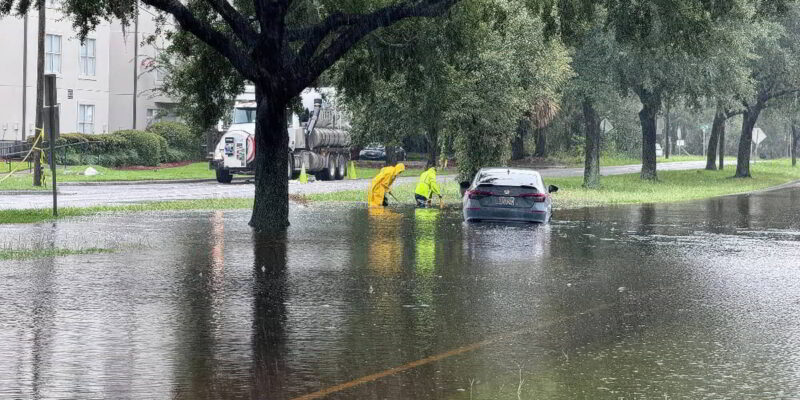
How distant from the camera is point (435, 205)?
3384 centimetres

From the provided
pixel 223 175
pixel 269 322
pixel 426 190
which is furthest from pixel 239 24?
pixel 223 175

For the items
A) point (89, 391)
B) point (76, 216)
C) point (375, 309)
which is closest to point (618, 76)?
point (76, 216)

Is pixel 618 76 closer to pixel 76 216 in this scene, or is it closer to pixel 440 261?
pixel 76 216

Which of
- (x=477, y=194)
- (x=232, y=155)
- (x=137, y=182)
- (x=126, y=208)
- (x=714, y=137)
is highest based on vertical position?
(x=714, y=137)

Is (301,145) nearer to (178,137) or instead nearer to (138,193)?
(138,193)

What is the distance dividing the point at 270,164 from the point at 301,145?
27606 mm

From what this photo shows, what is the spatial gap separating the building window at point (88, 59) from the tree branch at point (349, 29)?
4081cm

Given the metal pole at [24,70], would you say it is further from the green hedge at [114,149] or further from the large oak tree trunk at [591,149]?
the large oak tree trunk at [591,149]

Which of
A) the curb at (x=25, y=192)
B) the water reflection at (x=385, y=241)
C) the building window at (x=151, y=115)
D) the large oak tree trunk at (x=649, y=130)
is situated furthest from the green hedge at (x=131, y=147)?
the water reflection at (x=385, y=241)

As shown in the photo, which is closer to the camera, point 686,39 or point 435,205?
point 686,39

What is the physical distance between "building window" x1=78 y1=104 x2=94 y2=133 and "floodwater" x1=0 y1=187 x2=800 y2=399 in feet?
132

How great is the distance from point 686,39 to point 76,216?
13.3 meters

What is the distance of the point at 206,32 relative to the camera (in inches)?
880

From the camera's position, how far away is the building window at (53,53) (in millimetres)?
58781
